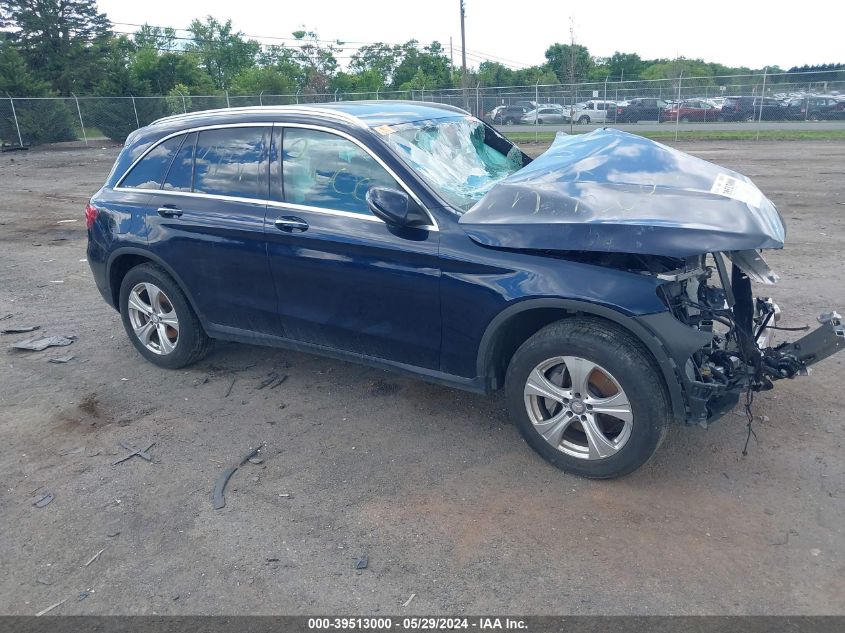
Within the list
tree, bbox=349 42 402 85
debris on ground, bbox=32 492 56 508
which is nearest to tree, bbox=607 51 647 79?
tree, bbox=349 42 402 85

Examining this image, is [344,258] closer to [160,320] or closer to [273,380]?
[273,380]

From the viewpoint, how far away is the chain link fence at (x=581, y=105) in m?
25.9

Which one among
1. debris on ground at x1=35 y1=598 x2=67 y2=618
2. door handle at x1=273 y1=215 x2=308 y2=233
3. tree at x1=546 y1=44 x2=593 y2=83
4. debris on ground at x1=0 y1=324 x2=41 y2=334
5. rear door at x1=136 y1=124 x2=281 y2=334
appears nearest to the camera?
debris on ground at x1=35 y1=598 x2=67 y2=618

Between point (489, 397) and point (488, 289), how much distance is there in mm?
1212

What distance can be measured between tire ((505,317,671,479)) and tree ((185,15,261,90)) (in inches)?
2603

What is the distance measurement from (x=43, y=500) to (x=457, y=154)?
10.7 feet

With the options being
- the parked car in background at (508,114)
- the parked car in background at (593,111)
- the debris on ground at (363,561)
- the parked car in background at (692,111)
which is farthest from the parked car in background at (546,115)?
the debris on ground at (363,561)

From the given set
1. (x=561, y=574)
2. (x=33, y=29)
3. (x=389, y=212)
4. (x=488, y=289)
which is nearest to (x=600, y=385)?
(x=488, y=289)

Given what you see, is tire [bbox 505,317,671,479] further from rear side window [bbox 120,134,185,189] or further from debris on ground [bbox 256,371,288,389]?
rear side window [bbox 120,134,185,189]

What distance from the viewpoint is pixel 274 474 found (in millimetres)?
3873

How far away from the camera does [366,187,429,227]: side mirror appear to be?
12.3ft

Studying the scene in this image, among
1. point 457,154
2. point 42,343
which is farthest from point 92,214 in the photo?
point 457,154

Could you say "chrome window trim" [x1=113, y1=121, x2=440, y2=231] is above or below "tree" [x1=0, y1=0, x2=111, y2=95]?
below

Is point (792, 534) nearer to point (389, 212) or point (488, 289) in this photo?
point (488, 289)
